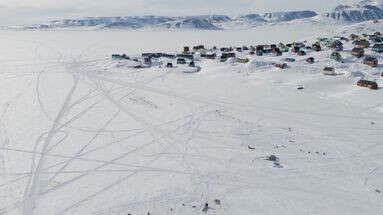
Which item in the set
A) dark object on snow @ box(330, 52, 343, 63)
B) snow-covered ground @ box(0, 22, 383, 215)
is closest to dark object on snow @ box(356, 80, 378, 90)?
snow-covered ground @ box(0, 22, 383, 215)

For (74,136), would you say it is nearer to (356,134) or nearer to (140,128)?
(140,128)

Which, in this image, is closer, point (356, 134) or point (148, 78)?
point (356, 134)

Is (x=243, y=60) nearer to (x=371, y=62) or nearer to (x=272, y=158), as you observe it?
(x=371, y=62)

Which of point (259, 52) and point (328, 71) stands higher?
point (328, 71)

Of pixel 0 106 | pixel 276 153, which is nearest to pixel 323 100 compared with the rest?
pixel 276 153

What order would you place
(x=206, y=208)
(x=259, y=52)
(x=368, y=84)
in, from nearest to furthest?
(x=206, y=208) < (x=368, y=84) < (x=259, y=52)

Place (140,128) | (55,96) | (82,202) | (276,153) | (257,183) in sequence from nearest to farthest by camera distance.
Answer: (82,202) → (257,183) → (276,153) → (140,128) → (55,96)

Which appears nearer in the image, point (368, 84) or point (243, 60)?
point (368, 84)

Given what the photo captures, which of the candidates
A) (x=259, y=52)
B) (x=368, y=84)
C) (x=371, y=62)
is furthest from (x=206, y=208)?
(x=259, y=52)

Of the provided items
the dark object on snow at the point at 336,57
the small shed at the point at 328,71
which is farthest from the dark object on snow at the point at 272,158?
the dark object on snow at the point at 336,57
